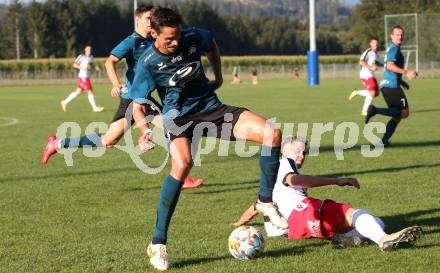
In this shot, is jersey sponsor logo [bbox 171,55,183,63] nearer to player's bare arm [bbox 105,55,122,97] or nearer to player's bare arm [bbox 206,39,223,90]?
player's bare arm [bbox 206,39,223,90]

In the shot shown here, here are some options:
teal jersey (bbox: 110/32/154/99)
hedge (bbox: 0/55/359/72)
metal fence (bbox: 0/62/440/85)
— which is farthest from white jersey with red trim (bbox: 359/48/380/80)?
hedge (bbox: 0/55/359/72)

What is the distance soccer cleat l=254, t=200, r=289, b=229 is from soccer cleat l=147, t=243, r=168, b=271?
0.92 m

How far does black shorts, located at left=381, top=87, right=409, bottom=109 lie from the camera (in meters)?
14.4

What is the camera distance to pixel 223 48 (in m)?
121

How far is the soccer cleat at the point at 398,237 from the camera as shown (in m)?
5.87

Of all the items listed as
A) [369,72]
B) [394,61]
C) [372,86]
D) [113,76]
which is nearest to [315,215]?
[113,76]

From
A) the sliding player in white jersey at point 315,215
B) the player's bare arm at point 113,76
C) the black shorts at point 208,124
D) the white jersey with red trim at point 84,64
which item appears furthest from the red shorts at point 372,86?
the black shorts at point 208,124

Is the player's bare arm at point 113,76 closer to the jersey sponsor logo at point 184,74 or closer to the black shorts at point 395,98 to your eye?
the jersey sponsor logo at point 184,74

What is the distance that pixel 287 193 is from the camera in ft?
21.9

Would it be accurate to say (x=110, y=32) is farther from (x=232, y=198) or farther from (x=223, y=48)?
(x=232, y=198)

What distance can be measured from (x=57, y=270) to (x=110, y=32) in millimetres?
109481

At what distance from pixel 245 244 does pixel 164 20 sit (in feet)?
5.78

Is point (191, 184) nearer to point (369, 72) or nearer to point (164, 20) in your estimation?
point (164, 20)

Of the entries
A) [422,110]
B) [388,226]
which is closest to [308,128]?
[422,110]
